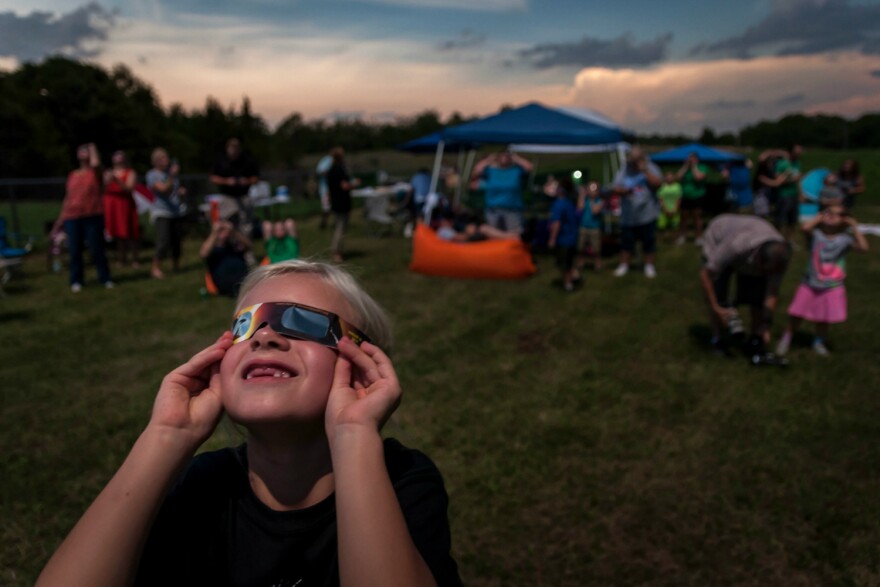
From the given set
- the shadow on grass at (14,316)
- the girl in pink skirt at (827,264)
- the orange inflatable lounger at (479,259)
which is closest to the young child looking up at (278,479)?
the girl in pink skirt at (827,264)

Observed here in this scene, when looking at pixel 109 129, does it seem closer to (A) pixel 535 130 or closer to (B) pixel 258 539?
(A) pixel 535 130

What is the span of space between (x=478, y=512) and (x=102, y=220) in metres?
7.89

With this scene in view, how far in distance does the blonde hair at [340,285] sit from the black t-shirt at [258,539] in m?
0.43

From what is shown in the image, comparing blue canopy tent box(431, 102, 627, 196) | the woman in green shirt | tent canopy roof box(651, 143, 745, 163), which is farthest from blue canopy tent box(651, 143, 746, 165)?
blue canopy tent box(431, 102, 627, 196)

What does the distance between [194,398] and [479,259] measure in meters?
8.75

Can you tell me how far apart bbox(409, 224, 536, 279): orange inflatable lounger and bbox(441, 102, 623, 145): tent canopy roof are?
2755 mm

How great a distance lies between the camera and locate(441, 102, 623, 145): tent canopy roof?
1187cm

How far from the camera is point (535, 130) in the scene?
477 inches

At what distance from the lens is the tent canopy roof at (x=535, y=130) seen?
467 inches

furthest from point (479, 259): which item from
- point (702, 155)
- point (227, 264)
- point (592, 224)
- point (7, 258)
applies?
point (702, 155)

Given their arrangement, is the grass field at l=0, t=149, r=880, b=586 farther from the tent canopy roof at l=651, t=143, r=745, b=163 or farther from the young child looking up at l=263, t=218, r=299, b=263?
the tent canopy roof at l=651, t=143, r=745, b=163

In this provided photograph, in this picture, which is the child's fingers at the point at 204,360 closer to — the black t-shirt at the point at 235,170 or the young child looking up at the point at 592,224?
the black t-shirt at the point at 235,170

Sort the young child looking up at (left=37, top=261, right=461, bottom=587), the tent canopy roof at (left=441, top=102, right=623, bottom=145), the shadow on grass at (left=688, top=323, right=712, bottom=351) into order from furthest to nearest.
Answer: the tent canopy roof at (left=441, top=102, right=623, bottom=145) → the shadow on grass at (left=688, top=323, right=712, bottom=351) → the young child looking up at (left=37, top=261, right=461, bottom=587)

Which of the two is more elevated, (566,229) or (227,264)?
(566,229)
